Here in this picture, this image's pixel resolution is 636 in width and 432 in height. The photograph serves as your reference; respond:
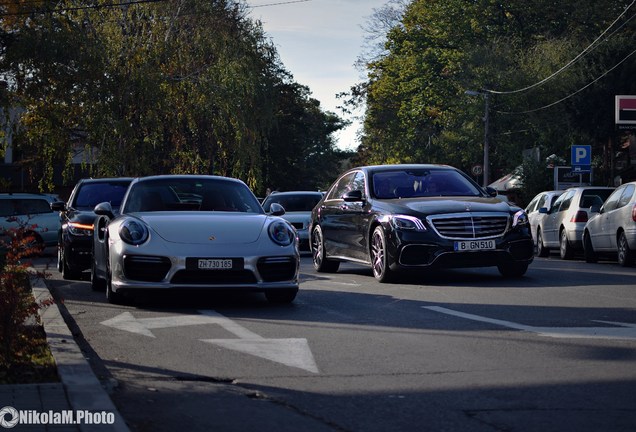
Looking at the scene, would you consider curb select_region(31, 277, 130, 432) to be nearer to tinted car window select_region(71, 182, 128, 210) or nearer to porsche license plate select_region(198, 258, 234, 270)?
porsche license plate select_region(198, 258, 234, 270)

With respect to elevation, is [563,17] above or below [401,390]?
above

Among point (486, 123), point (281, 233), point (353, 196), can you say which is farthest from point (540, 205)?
point (486, 123)

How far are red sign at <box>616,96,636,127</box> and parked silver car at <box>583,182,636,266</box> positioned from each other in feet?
52.2

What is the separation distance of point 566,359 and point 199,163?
128 feet

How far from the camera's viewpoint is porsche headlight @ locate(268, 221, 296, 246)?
12875mm

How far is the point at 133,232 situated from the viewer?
12664 mm

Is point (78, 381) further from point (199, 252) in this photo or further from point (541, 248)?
point (541, 248)

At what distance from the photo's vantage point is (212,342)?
31.4 feet

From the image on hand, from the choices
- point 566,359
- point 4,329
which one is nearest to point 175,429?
point 4,329

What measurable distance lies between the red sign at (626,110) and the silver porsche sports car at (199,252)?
2820 cm

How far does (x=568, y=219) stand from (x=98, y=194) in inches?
466

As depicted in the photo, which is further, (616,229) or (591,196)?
(591,196)

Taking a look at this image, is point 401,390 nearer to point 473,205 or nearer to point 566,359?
point 566,359

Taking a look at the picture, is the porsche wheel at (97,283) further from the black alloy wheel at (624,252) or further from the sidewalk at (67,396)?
the black alloy wheel at (624,252)
